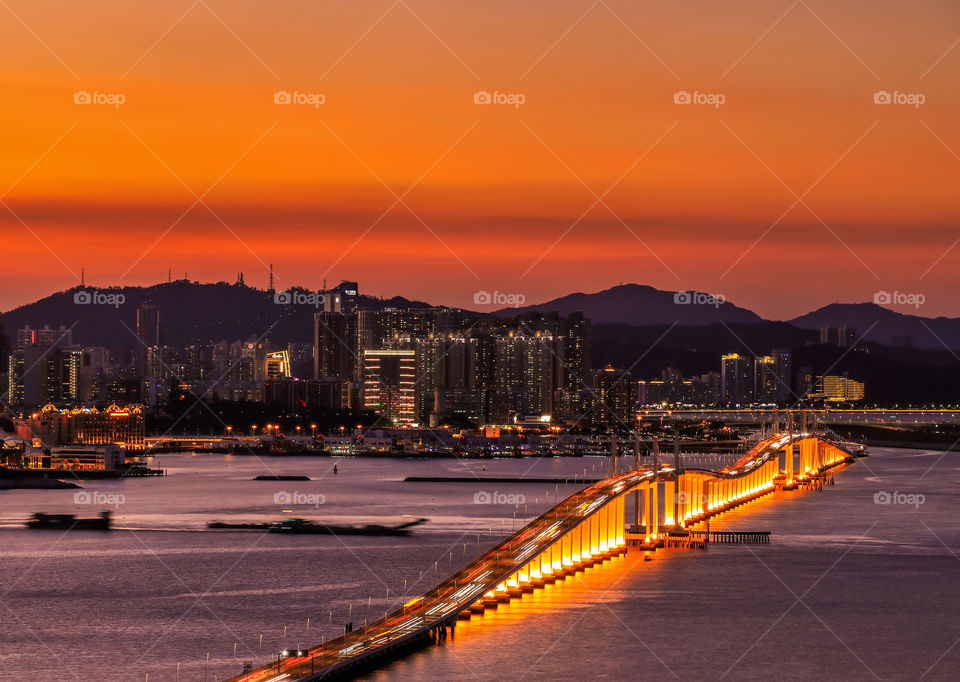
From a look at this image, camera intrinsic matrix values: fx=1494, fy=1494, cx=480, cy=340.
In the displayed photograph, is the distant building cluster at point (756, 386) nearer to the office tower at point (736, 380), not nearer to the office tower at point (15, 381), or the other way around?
the office tower at point (736, 380)

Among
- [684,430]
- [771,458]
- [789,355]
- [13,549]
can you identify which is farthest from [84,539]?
[789,355]

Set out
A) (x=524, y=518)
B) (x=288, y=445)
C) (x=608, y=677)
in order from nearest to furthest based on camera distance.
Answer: (x=608, y=677), (x=524, y=518), (x=288, y=445)

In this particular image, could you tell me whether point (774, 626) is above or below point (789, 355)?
A: below

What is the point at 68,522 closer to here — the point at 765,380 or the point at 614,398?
the point at 614,398

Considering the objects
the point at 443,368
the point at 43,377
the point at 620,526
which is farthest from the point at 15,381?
the point at 620,526

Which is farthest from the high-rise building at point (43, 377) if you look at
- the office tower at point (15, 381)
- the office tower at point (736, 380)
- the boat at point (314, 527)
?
the boat at point (314, 527)

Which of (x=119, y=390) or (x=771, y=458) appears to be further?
(x=119, y=390)

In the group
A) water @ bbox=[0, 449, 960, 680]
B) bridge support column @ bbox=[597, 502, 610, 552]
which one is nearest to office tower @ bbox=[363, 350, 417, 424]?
water @ bbox=[0, 449, 960, 680]

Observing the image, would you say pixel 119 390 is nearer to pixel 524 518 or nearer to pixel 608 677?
pixel 524 518

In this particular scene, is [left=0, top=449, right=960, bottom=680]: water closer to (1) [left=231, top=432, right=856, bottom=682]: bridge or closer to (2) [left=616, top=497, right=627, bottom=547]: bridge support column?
(1) [left=231, top=432, right=856, bottom=682]: bridge
